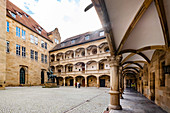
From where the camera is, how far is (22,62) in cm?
2055

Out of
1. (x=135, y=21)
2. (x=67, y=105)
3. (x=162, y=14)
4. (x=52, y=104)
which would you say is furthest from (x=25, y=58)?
(x=162, y=14)

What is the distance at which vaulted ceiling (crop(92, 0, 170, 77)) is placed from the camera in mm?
2829

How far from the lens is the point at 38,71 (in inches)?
945

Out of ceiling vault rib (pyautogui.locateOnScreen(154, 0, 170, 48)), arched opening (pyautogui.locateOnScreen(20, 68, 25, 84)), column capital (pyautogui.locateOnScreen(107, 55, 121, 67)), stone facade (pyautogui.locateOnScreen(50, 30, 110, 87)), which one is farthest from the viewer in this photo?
stone facade (pyautogui.locateOnScreen(50, 30, 110, 87))

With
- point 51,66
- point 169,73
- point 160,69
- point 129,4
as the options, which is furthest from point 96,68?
point 129,4

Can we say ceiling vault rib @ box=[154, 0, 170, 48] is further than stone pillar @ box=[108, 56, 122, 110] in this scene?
No

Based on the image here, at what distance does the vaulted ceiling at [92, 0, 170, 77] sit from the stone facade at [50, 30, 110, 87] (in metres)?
14.3

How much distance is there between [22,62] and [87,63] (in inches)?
546

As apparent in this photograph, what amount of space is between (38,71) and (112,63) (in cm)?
2317

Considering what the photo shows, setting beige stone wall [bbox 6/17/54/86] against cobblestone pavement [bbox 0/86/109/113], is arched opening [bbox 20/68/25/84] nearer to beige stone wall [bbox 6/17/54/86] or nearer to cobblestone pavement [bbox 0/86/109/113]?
beige stone wall [bbox 6/17/54/86]

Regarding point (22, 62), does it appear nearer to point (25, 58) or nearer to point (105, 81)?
point (25, 58)

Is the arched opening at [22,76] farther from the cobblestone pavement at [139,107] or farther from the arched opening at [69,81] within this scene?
the cobblestone pavement at [139,107]

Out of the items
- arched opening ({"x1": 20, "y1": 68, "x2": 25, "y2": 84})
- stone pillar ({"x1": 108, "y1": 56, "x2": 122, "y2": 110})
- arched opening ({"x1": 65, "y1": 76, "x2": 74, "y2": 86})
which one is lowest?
arched opening ({"x1": 65, "y1": 76, "x2": 74, "y2": 86})

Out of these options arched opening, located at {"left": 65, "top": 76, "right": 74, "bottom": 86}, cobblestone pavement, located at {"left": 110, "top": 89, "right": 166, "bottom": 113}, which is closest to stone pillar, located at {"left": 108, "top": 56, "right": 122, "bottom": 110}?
cobblestone pavement, located at {"left": 110, "top": 89, "right": 166, "bottom": 113}
